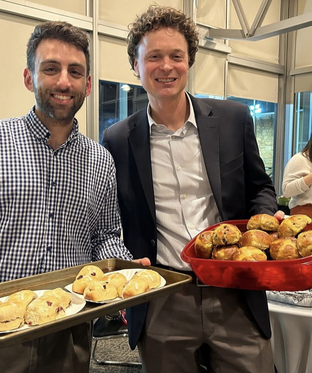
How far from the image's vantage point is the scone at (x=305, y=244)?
3.69 feet

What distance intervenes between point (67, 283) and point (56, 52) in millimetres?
867

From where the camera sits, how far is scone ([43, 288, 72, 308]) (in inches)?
46.3

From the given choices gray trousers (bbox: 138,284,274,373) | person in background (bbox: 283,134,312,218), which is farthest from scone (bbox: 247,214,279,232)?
person in background (bbox: 283,134,312,218)

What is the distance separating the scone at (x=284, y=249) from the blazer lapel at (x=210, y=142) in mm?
405

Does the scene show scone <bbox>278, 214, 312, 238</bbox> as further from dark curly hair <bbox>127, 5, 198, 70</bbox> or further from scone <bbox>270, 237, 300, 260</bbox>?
dark curly hair <bbox>127, 5, 198, 70</bbox>

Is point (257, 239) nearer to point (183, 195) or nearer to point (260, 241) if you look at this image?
point (260, 241)

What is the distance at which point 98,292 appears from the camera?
121 centimetres

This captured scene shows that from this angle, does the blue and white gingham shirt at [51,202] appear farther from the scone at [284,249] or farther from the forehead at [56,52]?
the scone at [284,249]

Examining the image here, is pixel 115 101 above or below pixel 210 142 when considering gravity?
above

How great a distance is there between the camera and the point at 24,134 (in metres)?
1.46

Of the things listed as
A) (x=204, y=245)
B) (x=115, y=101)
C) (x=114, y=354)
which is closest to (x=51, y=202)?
(x=204, y=245)

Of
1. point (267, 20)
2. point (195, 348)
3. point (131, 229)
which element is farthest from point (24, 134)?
point (267, 20)

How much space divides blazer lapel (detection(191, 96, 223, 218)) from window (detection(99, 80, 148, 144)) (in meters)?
2.73

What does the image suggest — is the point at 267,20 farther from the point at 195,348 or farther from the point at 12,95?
the point at 195,348
